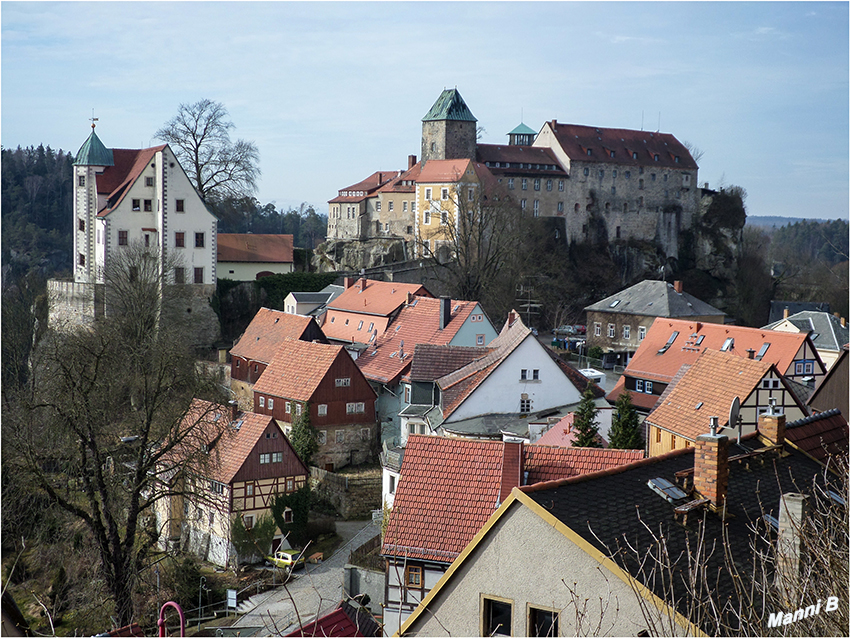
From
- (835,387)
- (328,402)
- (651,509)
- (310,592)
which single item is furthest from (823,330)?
(651,509)

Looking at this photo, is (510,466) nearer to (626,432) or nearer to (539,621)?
(539,621)

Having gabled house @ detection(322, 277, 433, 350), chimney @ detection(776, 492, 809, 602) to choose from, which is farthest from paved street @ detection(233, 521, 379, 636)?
gabled house @ detection(322, 277, 433, 350)

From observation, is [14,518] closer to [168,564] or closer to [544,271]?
[168,564]

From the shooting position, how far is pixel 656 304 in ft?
159

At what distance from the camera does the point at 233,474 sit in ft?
87.2

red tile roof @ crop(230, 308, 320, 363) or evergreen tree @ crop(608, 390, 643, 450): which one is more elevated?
red tile roof @ crop(230, 308, 320, 363)

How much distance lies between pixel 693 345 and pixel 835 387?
374 inches

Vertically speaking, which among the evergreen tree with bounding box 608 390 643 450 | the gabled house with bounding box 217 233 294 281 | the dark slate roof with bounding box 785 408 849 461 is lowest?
the evergreen tree with bounding box 608 390 643 450

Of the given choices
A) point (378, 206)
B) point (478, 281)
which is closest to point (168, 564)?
point (478, 281)

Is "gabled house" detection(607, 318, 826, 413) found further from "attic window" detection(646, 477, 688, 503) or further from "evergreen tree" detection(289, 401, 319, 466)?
"attic window" detection(646, 477, 688, 503)

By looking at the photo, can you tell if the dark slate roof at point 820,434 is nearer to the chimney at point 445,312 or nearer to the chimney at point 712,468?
the chimney at point 712,468

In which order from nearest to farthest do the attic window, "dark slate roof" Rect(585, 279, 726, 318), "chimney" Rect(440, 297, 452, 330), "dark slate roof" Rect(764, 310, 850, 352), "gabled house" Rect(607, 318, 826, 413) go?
1. the attic window
2. "gabled house" Rect(607, 318, 826, 413)
3. "chimney" Rect(440, 297, 452, 330)
4. "dark slate roof" Rect(764, 310, 850, 352)
5. "dark slate roof" Rect(585, 279, 726, 318)

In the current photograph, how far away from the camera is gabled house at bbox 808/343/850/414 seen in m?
24.8

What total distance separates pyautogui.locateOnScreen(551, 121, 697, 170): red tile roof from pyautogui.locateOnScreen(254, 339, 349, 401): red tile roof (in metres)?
40.7
